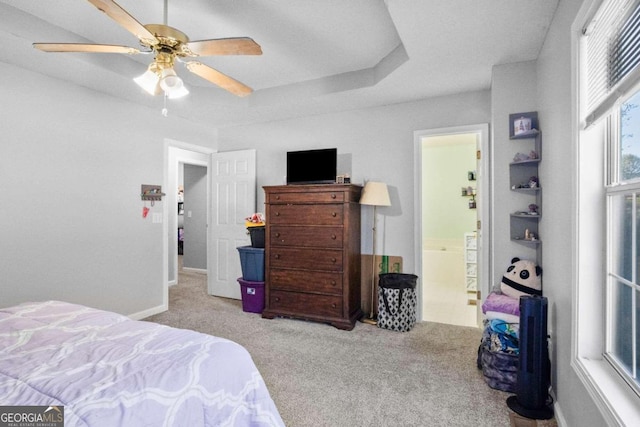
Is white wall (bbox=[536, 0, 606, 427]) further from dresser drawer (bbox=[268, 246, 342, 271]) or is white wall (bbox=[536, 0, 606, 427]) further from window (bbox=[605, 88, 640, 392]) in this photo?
dresser drawer (bbox=[268, 246, 342, 271])

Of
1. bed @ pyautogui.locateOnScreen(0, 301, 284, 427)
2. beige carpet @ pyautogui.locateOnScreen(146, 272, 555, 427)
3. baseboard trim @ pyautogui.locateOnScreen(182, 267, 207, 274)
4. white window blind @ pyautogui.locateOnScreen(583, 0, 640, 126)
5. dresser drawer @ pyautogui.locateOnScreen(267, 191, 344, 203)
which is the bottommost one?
beige carpet @ pyautogui.locateOnScreen(146, 272, 555, 427)

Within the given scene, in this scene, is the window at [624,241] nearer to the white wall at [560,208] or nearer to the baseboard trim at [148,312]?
the white wall at [560,208]

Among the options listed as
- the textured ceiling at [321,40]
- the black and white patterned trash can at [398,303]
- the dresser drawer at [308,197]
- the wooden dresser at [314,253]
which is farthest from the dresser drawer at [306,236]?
the textured ceiling at [321,40]

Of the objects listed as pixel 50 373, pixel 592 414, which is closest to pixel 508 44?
pixel 592 414

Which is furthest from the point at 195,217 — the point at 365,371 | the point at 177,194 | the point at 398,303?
the point at 365,371

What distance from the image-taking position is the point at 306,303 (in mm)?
3656

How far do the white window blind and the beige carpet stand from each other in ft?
5.83

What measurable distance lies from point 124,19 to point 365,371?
8.89 feet

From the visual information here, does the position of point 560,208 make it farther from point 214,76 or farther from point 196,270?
point 196,270

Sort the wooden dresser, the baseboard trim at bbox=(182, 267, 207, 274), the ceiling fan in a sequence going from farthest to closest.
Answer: the baseboard trim at bbox=(182, 267, 207, 274), the wooden dresser, the ceiling fan

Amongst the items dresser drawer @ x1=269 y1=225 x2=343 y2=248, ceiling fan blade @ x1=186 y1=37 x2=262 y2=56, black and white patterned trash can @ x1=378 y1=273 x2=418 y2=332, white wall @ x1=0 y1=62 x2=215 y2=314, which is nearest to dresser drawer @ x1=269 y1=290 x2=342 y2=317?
black and white patterned trash can @ x1=378 y1=273 x2=418 y2=332

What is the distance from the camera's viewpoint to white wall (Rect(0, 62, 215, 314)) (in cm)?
279

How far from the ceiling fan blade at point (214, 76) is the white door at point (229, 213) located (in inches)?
81.3

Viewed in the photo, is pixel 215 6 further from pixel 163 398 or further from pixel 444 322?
pixel 444 322
